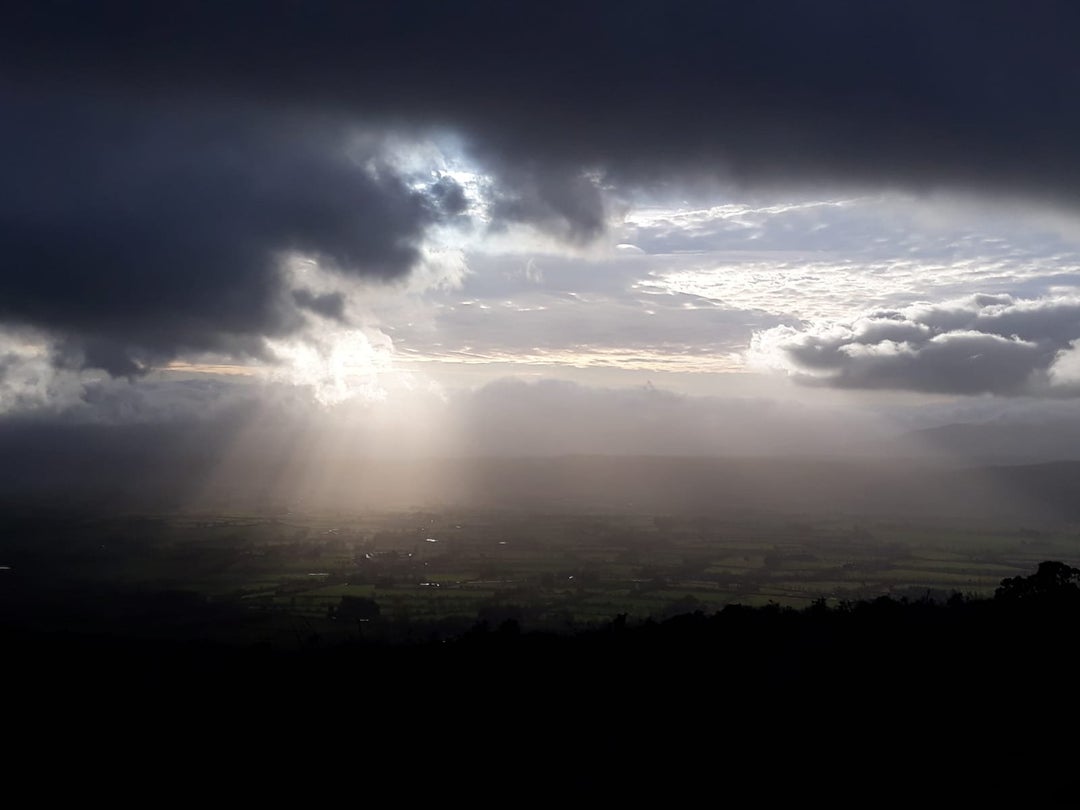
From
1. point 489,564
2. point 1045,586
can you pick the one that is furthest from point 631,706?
point 489,564

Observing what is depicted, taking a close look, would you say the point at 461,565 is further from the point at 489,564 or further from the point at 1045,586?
the point at 1045,586

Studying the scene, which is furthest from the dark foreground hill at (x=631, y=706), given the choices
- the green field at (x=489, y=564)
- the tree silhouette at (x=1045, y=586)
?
the green field at (x=489, y=564)

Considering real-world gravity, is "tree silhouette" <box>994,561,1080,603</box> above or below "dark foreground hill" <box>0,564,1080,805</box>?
above

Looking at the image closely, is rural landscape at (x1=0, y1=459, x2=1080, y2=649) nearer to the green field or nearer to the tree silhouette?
the green field

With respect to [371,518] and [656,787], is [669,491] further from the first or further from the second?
[656,787]

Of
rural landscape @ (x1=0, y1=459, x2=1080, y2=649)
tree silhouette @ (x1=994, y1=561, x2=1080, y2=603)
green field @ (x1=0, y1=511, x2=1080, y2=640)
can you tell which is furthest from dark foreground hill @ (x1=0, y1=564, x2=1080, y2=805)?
green field @ (x1=0, y1=511, x2=1080, y2=640)

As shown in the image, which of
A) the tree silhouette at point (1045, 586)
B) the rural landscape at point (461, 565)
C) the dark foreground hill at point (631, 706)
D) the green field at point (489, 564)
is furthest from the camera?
the green field at point (489, 564)

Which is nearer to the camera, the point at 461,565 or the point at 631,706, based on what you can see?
the point at 631,706

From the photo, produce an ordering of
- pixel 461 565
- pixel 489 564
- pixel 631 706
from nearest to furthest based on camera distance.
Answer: pixel 631 706 → pixel 461 565 → pixel 489 564

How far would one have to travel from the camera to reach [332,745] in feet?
86.7

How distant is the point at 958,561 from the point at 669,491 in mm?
100464

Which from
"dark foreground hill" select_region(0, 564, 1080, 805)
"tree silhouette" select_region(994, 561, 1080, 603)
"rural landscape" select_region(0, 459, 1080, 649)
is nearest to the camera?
"dark foreground hill" select_region(0, 564, 1080, 805)

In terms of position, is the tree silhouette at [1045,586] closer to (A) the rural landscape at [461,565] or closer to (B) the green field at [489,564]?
(A) the rural landscape at [461,565]

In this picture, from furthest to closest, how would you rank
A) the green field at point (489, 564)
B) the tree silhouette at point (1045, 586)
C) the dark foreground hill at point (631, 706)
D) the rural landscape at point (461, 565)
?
the green field at point (489, 564)
the rural landscape at point (461, 565)
the tree silhouette at point (1045, 586)
the dark foreground hill at point (631, 706)
